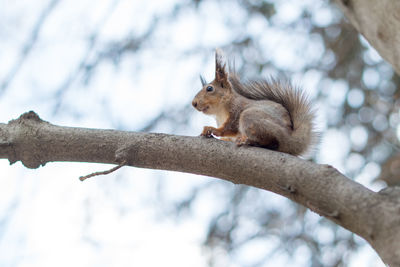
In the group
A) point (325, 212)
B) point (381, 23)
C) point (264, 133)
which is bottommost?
point (264, 133)

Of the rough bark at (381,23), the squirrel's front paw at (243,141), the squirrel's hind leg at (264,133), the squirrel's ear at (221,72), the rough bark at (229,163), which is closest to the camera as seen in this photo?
the rough bark at (229,163)

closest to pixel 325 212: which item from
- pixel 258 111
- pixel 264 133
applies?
pixel 264 133

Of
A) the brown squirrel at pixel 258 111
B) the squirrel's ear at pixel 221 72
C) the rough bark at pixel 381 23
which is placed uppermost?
the rough bark at pixel 381 23

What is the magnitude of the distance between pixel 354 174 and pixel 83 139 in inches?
86.5

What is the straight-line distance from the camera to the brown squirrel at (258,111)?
1.92 metres

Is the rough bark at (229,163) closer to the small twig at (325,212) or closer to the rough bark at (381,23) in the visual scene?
the small twig at (325,212)

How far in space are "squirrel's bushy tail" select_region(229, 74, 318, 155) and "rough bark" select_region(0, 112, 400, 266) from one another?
1.89ft

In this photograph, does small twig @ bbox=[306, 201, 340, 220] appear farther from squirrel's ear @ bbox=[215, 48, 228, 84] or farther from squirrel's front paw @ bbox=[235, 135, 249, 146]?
squirrel's ear @ bbox=[215, 48, 228, 84]

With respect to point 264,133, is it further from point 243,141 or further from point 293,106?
point 293,106

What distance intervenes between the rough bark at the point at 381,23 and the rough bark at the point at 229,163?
0.32 m

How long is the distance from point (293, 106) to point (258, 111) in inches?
7.7

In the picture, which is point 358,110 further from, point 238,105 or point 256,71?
point 238,105

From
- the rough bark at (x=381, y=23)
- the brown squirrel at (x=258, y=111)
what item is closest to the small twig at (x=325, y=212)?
the rough bark at (x=381, y=23)

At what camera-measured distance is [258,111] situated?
80.0 inches
